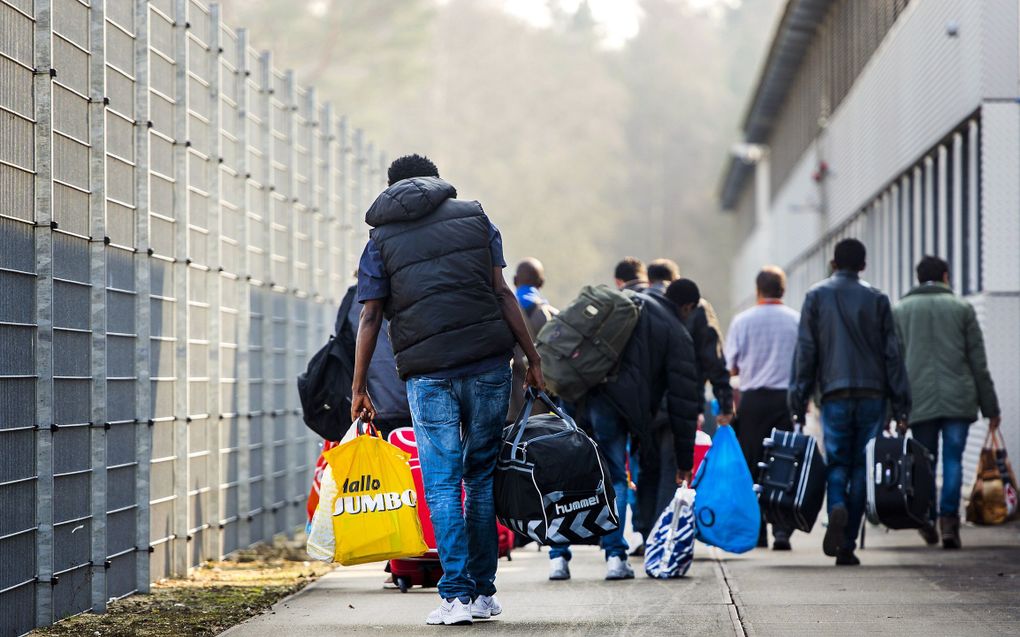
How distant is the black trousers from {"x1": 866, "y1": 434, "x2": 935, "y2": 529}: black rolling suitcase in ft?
4.19

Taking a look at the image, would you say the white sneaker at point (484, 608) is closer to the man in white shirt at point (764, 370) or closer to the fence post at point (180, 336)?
the fence post at point (180, 336)

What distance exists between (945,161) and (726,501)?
800cm

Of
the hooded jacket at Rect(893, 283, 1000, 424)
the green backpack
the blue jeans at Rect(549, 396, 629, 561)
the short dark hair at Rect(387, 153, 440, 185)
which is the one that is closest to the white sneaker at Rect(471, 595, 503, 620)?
the short dark hair at Rect(387, 153, 440, 185)

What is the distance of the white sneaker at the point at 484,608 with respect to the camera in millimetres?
7766

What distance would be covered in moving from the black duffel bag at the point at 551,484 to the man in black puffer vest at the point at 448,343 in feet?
0.32

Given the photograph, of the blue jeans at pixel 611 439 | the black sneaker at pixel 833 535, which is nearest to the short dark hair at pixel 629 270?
the blue jeans at pixel 611 439

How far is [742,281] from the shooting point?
191 feet

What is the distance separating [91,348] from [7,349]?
1.07 m

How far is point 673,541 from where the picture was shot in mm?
9750

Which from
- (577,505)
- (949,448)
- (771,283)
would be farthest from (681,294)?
(577,505)

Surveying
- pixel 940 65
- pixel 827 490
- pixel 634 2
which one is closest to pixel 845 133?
pixel 940 65

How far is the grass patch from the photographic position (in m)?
7.82

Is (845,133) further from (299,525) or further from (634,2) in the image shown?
(634,2)

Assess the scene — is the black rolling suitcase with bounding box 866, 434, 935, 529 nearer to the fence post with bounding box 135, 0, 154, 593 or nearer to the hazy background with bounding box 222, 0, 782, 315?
the fence post with bounding box 135, 0, 154, 593
